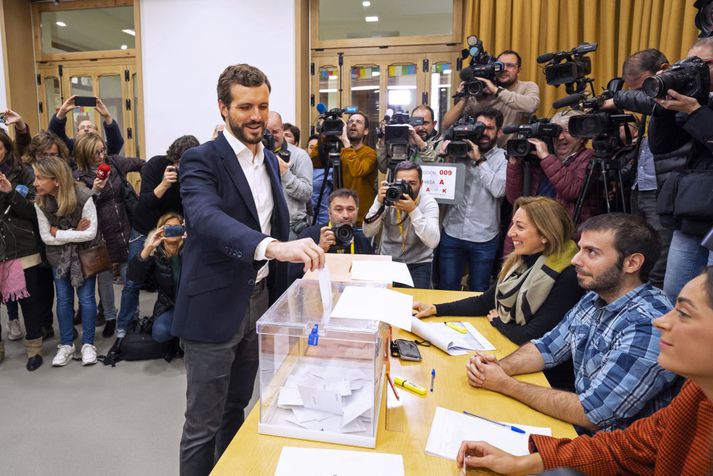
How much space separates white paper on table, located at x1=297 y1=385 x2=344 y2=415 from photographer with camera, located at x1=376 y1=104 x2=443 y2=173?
6.77 ft

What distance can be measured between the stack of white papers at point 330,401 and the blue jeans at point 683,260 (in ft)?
4.25

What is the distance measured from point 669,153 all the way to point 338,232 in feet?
4.38

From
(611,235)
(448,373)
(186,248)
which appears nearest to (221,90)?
(186,248)

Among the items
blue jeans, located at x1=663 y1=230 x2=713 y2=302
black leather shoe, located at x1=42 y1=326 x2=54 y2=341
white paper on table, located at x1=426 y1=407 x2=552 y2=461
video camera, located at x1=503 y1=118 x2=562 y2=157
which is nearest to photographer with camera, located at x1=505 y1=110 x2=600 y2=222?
video camera, located at x1=503 y1=118 x2=562 y2=157

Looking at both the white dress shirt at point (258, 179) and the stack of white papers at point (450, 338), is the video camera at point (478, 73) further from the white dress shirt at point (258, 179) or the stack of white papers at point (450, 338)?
the white dress shirt at point (258, 179)

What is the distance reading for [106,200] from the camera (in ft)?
10.5

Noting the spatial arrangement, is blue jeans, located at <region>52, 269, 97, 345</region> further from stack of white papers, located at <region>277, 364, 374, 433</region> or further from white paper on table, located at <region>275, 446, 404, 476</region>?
white paper on table, located at <region>275, 446, 404, 476</region>

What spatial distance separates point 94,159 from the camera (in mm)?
3240

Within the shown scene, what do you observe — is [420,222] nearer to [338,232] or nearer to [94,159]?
[338,232]

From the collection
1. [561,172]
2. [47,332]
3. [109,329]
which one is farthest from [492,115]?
[47,332]

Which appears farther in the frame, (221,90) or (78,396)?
(78,396)

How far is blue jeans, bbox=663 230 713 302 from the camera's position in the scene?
68.3 inches

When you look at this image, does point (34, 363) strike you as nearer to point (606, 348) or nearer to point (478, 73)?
point (606, 348)

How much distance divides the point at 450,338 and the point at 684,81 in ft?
3.77
